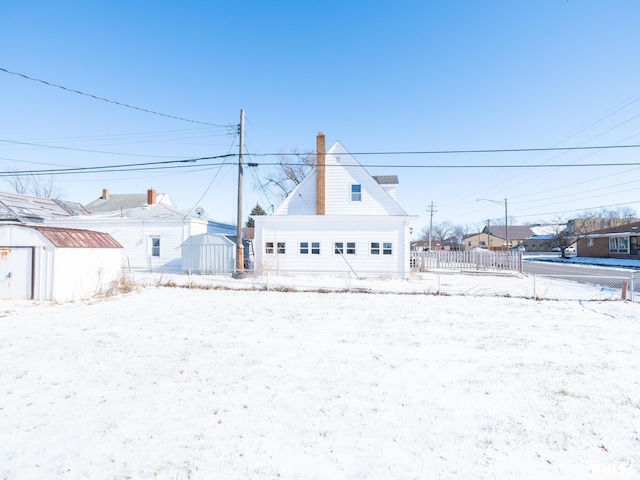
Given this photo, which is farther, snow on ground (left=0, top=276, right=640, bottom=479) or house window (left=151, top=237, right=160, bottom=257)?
house window (left=151, top=237, right=160, bottom=257)

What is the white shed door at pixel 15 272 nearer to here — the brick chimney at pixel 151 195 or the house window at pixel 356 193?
the house window at pixel 356 193

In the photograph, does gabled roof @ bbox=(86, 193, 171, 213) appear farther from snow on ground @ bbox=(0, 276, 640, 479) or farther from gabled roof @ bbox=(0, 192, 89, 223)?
snow on ground @ bbox=(0, 276, 640, 479)

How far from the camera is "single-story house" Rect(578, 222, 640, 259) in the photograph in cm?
3507

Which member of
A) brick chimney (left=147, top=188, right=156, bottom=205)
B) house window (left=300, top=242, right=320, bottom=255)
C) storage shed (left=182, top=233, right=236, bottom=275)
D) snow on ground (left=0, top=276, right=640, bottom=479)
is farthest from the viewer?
brick chimney (left=147, top=188, right=156, bottom=205)

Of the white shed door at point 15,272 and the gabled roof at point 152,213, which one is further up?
the gabled roof at point 152,213

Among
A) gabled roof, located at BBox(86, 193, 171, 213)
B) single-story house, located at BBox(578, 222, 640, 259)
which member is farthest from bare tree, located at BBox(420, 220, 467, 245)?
gabled roof, located at BBox(86, 193, 171, 213)

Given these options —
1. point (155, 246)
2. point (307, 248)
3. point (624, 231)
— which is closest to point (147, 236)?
point (155, 246)

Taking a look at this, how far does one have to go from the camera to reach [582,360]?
19.0ft

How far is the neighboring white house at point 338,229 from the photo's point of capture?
61.0ft

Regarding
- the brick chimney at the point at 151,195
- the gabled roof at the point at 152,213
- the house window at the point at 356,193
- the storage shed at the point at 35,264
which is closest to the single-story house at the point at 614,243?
the house window at the point at 356,193

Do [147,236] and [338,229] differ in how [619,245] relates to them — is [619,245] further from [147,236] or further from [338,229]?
[147,236]

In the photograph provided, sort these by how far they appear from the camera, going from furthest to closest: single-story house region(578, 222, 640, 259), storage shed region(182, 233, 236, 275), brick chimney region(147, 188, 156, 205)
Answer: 1. single-story house region(578, 222, 640, 259)
2. brick chimney region(147, 188, 156, 205)
3. storage shed region(182, 233, 236, 275)

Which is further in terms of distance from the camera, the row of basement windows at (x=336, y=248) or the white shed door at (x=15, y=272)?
the row of basement windows at (x=336, y=248)

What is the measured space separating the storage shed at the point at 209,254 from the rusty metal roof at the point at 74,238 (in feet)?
19.8
